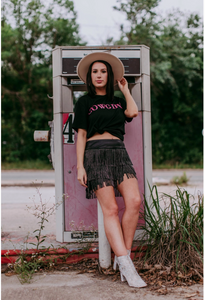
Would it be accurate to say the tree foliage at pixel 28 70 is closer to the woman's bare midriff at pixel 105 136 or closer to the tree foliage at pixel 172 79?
the tree foliage at pixel 172 79

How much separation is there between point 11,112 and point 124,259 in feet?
60.5

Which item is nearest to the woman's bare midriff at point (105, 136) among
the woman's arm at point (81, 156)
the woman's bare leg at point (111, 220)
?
the woman's arm at point (81, 156)

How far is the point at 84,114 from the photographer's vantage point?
2.95m

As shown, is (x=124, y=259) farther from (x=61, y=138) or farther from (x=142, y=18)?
(x=142, y=18)

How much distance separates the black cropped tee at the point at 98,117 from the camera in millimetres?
2926

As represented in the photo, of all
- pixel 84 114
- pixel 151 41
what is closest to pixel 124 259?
pixel 84 114

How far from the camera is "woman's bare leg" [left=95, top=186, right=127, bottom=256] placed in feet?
8.92

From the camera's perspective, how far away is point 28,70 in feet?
62.2

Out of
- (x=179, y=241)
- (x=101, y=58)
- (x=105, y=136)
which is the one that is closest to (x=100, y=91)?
(x=101, y=58)

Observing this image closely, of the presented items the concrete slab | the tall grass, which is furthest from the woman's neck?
the concrete slab

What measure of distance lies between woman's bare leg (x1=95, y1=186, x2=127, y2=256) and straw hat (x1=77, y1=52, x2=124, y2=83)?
116 centimetres

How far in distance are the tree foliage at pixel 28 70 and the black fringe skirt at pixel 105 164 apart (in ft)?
52.8

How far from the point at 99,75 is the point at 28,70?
17053 mm

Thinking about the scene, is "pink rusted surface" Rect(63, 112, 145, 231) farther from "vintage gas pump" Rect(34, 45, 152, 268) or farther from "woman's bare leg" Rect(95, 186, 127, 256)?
"woman's bare leg" Rect(95, 186, 127, 256)
